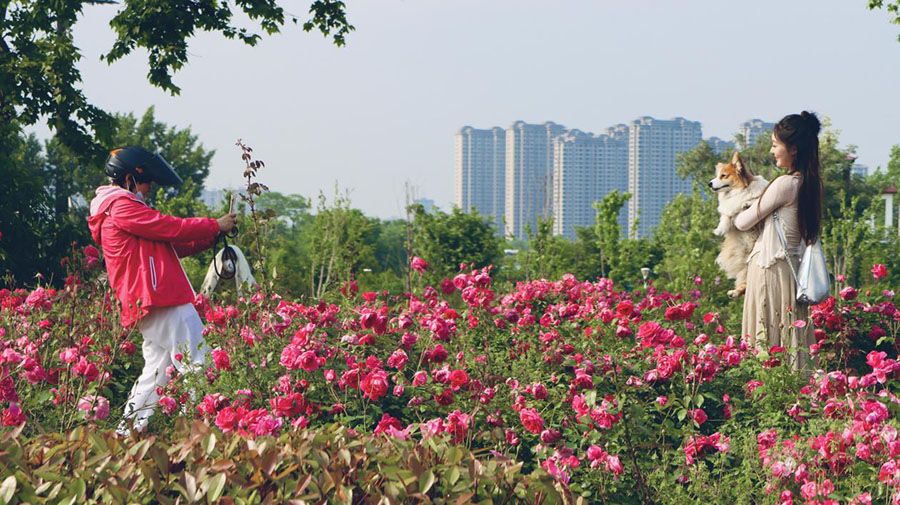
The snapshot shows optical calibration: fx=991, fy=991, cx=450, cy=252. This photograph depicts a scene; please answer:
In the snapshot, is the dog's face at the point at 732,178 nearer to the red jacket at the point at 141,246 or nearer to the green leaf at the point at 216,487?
the red jacket at the point at 141,246

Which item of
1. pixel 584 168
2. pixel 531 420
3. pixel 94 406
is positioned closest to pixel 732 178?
pixel 531 420

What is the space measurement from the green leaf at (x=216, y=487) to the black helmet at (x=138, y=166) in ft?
9.93

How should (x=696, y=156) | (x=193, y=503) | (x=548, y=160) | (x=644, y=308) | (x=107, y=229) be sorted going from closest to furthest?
(x=193, y=503)
(x=107, y=229)
(x=644, y=308)
(x=696, y=156)
(x=548, y=160)

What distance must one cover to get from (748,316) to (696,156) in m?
35.0

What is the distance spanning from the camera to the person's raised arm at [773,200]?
5699mm

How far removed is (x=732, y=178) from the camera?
6.09 metres

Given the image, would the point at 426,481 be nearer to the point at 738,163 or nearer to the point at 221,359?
the point at 221,359

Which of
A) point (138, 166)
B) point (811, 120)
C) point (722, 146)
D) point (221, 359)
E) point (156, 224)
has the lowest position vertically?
point (221, 359)

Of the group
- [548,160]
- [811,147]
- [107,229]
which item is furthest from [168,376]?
[548,160]

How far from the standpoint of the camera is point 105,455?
266 cm

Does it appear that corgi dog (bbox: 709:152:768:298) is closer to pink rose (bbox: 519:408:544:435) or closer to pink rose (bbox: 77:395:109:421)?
pink rose (bbox: 519:408:544:435)

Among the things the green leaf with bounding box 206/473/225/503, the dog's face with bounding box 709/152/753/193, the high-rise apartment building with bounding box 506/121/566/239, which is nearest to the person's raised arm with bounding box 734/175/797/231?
the dog's face with bounding box 709/152/753/193

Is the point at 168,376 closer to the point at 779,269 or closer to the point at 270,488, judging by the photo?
the point at 270,488

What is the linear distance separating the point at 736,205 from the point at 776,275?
509 millimetres
